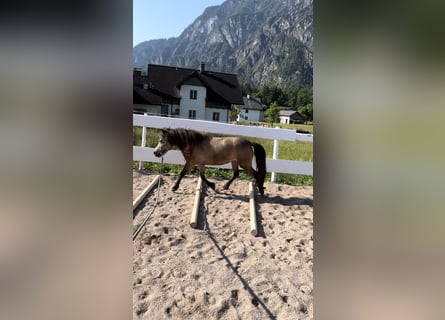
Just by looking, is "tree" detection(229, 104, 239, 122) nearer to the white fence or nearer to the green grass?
the white fence

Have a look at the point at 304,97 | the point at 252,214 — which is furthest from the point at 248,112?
the point at 252,214

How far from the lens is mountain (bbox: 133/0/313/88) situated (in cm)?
85

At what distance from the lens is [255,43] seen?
48.9 inches

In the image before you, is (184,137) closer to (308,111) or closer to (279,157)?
(279,157)

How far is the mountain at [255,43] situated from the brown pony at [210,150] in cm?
232

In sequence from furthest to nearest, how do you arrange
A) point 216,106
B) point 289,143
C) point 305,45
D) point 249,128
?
1. point 289,143
2. point 249,128
3. point 216,106
4. point 305,45

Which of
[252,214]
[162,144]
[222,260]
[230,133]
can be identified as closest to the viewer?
[222,260]

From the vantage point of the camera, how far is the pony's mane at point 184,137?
13.0 feet

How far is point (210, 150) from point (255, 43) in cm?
289
